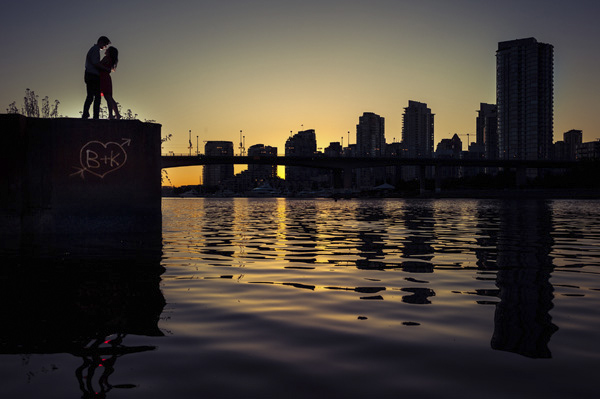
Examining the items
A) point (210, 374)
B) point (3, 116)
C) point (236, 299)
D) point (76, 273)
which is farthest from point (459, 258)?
point (3, 116)

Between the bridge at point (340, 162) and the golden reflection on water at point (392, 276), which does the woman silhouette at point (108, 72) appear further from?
the bridge at point (340, 162)

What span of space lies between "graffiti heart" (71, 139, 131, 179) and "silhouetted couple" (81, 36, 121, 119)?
0.98 m

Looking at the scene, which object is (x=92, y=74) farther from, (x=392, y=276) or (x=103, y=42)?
(x=392, y=276)

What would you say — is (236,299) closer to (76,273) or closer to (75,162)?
(76,273)

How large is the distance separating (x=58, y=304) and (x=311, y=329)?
11.1 ft

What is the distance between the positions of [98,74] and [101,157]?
255 cm

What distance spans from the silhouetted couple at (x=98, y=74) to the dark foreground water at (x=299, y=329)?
6.65 m

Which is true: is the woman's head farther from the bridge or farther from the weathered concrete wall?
the bridge

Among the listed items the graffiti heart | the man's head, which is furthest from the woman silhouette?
the graffiti heart

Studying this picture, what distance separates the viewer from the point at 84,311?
6.31 meters

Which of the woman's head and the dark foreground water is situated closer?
the dark foreground water

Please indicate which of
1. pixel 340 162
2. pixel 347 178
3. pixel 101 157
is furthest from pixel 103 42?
pixel 347 178

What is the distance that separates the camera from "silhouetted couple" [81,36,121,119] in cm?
1556

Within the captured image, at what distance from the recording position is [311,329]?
5660mm
